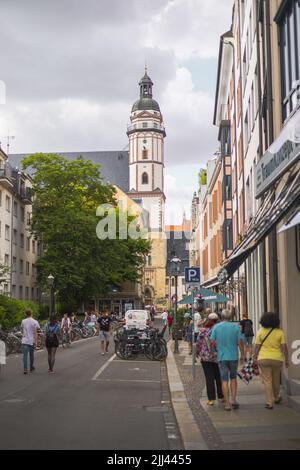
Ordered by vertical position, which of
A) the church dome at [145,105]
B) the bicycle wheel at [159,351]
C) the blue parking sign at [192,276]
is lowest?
the bicycle wheel at [159,351]

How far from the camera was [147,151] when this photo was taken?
122875 mm

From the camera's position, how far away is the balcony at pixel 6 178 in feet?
157

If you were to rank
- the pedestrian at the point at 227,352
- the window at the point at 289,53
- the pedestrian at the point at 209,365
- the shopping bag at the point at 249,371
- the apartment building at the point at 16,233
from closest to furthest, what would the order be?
the pedestrian at the point at 227,352 < the shopping bag at the point at 249,371 < the pedestrian at the point at 209,365 < the window at the point at 289,53 < the apartment building at the point at 16,233

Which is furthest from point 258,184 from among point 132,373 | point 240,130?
point 240,130

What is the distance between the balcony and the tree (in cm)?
220

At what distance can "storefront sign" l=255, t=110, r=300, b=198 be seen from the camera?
37.2 ft

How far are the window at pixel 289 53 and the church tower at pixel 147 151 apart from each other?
104322mm

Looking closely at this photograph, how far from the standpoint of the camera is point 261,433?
8602 millimetres

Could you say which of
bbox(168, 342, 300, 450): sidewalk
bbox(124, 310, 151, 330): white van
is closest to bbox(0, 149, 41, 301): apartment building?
bbox(124, 310, 151, 330): white van

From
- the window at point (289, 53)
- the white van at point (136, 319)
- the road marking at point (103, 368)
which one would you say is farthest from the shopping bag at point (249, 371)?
the white van at point (136, 319)

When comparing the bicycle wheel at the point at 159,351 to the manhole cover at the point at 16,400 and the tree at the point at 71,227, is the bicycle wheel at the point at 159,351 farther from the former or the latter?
the tree at the point at 71,227

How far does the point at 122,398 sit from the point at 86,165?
41990 mm

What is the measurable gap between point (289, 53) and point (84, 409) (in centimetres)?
831

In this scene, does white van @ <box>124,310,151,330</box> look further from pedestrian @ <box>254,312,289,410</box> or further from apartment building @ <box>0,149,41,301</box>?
pedestrian @ <box>254,312,289,410</box>
